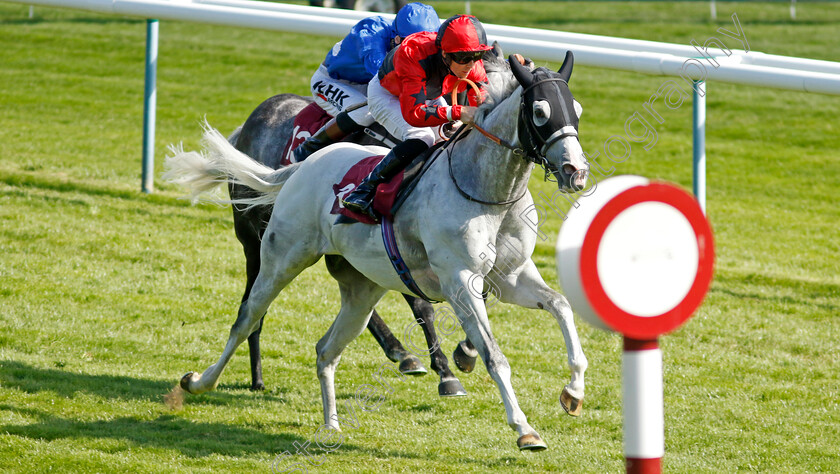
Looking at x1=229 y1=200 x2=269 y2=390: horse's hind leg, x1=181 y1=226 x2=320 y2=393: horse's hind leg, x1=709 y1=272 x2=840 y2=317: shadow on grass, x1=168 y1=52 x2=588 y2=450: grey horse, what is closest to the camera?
x1=168 y1=52 x2=588 y2=450: grey horse

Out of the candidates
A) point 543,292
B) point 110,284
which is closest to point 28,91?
point 110,284

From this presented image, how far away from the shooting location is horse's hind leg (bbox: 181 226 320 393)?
17.1ft

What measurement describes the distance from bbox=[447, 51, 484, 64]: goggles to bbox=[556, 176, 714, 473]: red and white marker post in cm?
301

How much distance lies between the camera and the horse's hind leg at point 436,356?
5.44 m

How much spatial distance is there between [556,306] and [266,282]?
69.6 inches

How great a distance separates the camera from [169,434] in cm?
510

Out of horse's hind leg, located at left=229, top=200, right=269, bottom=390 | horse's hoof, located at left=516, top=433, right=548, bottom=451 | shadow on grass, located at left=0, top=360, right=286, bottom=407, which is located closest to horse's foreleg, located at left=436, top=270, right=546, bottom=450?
horse's hoof, located at left=516, top=433, right=548, bottom=451

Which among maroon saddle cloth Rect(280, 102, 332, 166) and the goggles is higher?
the goggles

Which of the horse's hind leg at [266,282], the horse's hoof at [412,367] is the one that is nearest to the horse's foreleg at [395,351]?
the horse's hoof at [412,367]

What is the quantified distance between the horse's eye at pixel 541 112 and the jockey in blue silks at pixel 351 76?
1.75 metres

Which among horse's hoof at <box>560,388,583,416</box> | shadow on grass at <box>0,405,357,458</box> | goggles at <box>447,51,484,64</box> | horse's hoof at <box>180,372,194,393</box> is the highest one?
goggles at <box>447,51,484,64</box>

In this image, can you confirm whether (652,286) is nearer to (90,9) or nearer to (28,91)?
(90,9)

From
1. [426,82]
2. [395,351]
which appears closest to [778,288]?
[395,351]

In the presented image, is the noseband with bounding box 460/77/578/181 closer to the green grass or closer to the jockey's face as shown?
the jockey's face
